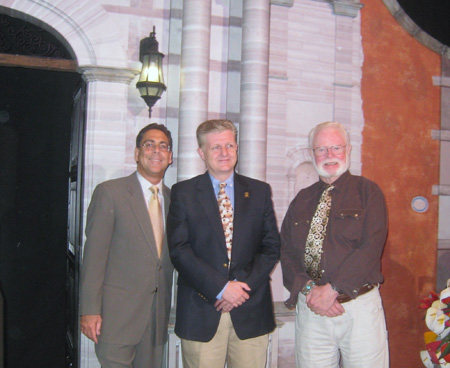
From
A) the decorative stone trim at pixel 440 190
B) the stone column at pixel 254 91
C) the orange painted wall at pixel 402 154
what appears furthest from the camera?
the decorative stone trim at pixel 440 190

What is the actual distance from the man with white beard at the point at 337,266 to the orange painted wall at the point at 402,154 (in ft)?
6.56

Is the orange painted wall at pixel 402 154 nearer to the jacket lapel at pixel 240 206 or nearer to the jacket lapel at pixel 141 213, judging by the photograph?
the jacket lapel at pixel 240 206

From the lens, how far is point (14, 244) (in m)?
4.66

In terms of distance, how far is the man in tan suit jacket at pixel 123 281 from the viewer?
2.48 metres

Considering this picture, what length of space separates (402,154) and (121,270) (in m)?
3.36

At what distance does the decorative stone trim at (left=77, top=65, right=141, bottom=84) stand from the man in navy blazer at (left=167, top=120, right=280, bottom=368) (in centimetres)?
154

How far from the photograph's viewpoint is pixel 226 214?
2396 millimetres

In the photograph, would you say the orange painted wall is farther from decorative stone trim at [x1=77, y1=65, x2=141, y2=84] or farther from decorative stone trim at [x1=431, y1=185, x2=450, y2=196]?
decorative stone trim at [x1=77, y1=65, x2=141, y2=84]

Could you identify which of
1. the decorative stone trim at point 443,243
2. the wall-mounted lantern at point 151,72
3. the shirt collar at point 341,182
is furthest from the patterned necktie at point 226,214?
the decorative stone trim at point 443,243

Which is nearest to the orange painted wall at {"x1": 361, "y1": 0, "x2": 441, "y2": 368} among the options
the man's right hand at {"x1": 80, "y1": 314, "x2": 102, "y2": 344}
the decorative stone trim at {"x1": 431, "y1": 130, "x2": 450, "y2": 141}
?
the decorative stone trim at {"x1": 431, "y1": 130, "x2": 450, "y2": 141}

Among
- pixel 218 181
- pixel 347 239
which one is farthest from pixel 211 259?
pixel 347 239

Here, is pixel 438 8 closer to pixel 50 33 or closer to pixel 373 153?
pixel 373 153

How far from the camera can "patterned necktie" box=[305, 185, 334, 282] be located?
8.08 feet

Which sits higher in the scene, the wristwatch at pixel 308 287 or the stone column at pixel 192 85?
the stone column at pixel 192 85
